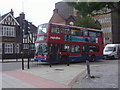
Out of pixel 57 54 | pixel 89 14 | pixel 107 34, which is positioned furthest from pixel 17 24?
pixel 89 14

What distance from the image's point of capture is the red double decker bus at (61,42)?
20622 mm

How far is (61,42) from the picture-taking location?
21484 millimetres

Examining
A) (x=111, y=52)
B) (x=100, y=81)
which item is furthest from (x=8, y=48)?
(x=100, y=81)

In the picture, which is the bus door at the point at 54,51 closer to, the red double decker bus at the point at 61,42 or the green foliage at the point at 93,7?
the red double decker bus at the point at 61,42

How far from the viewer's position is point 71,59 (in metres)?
22.9

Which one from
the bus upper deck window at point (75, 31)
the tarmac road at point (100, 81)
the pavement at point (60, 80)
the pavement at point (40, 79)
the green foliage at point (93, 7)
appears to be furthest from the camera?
A: the bus upper deck window at point (75, 31)

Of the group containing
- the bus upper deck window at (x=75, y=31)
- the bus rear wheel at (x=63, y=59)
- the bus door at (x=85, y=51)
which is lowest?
the bus rear wheel at (x=63, y=59)

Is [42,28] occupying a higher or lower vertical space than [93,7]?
higher

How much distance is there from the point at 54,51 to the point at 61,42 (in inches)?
50.7

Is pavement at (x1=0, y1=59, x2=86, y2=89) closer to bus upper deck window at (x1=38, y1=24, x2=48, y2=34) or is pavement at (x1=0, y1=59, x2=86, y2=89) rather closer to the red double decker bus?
the red double decker bus

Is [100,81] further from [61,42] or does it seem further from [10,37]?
[10,37]

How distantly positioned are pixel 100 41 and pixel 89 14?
20.4 metres

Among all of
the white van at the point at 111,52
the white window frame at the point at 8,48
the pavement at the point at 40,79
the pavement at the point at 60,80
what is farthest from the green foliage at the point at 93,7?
the white window frame at the point at 8,48

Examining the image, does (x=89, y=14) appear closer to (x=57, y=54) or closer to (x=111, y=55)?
(x=57, y=54)
